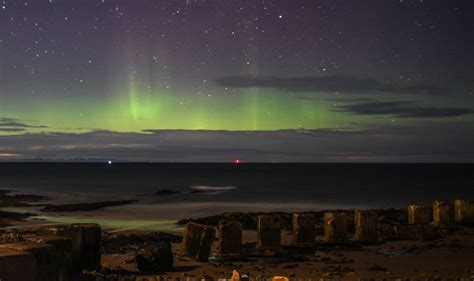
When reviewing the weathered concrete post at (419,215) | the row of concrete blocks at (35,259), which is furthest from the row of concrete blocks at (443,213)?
the row of concrete blocks at (35,259)

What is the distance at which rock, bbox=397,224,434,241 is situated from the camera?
21.8m

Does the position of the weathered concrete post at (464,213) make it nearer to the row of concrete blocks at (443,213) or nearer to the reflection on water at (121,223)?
the row of concrete blocks at (443,213)

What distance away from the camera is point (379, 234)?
75.4 ft

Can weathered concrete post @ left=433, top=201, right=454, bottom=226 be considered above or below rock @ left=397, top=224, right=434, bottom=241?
above

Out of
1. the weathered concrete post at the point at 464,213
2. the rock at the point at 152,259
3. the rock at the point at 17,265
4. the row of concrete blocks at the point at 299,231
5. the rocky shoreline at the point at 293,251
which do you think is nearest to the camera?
the rock at the point at 17,265

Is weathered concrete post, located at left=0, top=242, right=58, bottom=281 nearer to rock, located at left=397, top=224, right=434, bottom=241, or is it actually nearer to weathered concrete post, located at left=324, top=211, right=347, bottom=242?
weathered concrete post, located at left=324, top=211, right=347, bottom=242

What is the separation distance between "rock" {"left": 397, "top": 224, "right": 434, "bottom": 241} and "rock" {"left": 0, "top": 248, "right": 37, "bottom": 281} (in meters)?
17.3

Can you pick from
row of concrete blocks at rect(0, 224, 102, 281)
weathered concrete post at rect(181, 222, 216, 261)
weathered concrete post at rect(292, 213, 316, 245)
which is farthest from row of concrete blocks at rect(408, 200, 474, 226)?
row of concrete blocks at rect(0, 224, 102, 281)

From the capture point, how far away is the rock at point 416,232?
21.8 meters

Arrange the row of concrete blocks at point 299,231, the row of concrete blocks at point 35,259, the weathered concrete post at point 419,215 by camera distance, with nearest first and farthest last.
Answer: the row of concrete blocks at point 35,259, the row of concrete blocks at point 299,231, the weathered concrete post at point 419,215

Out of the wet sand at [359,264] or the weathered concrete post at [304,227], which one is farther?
the weathered concrete post at [304,227]

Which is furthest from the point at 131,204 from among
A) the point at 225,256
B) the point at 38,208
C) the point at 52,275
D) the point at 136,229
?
the point at 52,275

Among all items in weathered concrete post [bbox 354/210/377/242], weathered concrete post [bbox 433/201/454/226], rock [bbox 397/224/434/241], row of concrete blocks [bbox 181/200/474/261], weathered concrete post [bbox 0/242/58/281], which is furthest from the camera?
weathered concrete post [bbox 433/201/454/226]

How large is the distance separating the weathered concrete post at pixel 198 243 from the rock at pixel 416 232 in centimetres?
823
